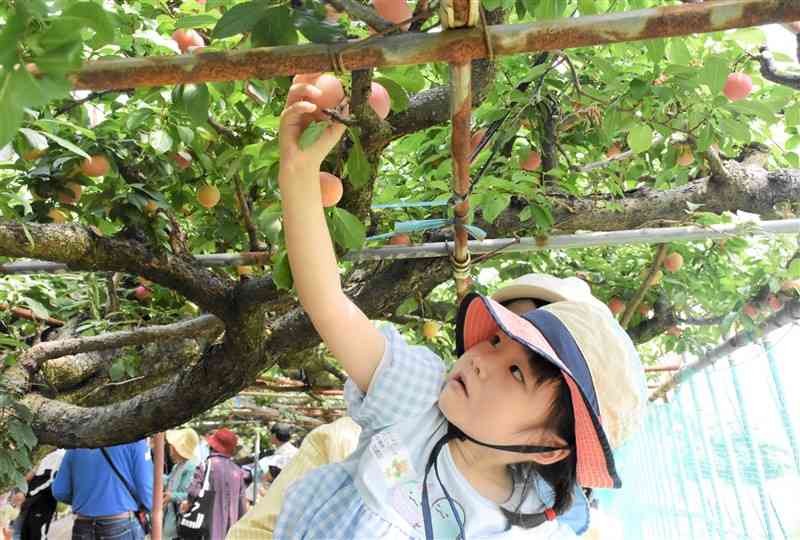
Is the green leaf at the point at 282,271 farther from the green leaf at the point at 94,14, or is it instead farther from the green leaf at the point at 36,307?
the green leaf at the point at 36,307

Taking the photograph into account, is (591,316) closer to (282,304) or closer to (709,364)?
(282,304)

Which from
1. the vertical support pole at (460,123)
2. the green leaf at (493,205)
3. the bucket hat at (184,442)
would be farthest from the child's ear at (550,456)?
the bucket hat at (184,442)

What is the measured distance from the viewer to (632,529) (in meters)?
4.68

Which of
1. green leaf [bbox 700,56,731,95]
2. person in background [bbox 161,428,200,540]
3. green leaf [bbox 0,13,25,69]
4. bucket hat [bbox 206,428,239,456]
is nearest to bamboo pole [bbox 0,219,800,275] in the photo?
green leaf [bbox 700,56,731,95]

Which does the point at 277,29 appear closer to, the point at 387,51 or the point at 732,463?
the point at 387,51

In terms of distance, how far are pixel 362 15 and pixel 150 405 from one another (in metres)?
2.07

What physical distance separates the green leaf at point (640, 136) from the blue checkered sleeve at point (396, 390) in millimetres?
1095

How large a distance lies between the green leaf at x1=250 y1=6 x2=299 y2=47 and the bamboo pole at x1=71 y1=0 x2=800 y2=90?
0.30ft

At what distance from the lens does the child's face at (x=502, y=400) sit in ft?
3.78

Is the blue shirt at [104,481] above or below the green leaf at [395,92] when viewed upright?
below

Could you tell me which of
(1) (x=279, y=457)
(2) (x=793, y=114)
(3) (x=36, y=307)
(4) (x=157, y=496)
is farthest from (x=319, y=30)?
(1) (x=279, y=457)

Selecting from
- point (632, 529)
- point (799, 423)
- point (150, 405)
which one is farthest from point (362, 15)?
point (632, 529)

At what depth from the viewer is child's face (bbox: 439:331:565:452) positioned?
115 cm

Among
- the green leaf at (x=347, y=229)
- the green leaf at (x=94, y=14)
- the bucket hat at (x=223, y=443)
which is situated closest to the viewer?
the green leaf at (x=94, y=14)
